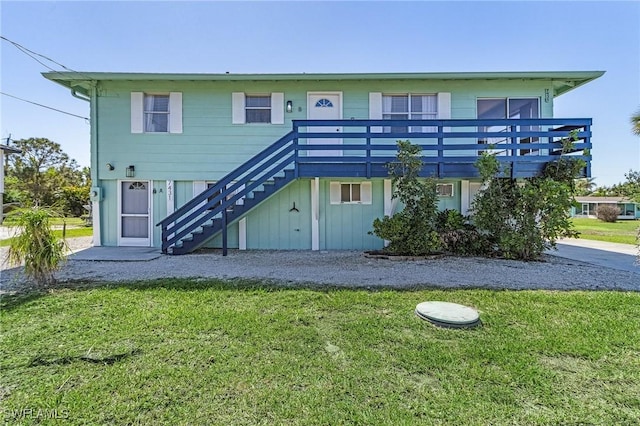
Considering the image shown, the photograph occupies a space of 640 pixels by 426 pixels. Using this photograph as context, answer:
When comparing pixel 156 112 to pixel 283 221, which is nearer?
pixel 283 221

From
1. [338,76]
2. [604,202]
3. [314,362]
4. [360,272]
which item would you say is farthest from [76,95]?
[604,202]

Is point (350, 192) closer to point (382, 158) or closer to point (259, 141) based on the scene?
point (382, 158)

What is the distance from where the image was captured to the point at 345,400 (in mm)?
2338

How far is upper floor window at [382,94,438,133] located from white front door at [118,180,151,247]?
25.3ft

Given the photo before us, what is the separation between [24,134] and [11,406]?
52612 millimetres

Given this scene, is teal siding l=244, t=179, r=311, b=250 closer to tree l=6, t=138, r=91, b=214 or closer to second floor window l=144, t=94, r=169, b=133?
second floor window l=144, t=94, r=169, b=133

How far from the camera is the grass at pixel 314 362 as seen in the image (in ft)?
7.31

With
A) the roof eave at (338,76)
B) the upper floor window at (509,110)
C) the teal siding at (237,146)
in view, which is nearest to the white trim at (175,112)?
the teal siding at (237,146)

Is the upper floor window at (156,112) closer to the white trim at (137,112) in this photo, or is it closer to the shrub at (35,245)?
the white trim at (137,112)

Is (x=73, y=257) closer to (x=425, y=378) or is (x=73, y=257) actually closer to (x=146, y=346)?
(x=146, y=346)

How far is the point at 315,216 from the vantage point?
360 inches

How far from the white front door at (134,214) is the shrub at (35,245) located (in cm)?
444

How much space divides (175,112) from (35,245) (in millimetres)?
5697

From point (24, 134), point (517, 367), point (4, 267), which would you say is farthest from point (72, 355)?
point (24, 134)
